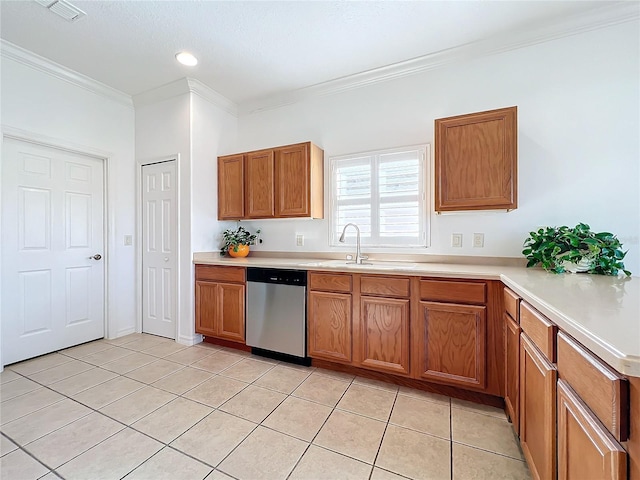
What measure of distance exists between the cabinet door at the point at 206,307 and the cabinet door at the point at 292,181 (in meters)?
1.04

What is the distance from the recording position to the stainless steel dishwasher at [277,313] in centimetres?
250

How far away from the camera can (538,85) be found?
89.4 inches

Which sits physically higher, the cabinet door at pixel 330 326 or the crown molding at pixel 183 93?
the crown molding at pixel 183 93

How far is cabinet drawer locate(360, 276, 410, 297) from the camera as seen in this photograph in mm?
2111

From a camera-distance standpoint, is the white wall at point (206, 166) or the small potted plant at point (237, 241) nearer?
the white wall at point (206, 166)

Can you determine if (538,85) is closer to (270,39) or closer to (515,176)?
(515,176)

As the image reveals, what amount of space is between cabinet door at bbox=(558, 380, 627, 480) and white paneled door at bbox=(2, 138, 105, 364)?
3810 millimetres

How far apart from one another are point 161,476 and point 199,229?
2242mm

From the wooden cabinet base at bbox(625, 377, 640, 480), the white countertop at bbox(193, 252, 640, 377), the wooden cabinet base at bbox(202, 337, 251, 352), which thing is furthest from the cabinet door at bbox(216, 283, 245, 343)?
the wooden cabinet base at bbox(625, 377, 640, 480)

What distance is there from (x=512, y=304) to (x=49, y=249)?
3859mm

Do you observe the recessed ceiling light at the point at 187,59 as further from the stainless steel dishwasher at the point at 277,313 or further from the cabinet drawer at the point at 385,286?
the cabinet drawer at the point at 385,286

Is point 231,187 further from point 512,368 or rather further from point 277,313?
point 512,368

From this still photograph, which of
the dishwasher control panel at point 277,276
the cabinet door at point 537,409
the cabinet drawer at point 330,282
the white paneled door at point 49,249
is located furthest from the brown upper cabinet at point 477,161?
the white paneled door at point 49,249

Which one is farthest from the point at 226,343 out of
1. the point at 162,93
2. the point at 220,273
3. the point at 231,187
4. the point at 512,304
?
the point at 162,93
